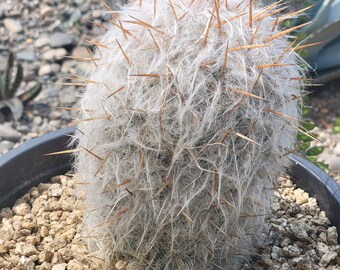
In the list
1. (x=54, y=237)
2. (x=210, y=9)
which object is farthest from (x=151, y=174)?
(x=54, y=237)

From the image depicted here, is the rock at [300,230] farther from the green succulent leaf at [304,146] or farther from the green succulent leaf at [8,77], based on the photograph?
the green succulent leaf at [8,77]

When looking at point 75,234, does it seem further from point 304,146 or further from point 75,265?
point 304,146

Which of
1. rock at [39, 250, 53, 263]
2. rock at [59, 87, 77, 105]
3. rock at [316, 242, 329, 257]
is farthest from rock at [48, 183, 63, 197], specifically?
rock at [59, 87, 77, 105]

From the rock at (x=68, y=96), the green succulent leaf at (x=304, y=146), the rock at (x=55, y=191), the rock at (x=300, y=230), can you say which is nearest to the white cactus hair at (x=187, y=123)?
the rock at (x=300, y=230)

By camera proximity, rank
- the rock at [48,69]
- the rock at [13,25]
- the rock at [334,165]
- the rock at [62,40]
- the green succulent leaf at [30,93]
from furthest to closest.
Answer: the rock at [13,25]
the rock at [62,40]
the rock at [48,69]
the green succulent leaf at [30,93]
the rock at [334,165]

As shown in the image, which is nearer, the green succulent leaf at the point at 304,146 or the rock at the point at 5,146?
the green succulent leaf at the point at 304,146

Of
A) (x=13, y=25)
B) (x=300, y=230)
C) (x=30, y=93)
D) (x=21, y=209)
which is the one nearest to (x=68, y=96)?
(x=30, y=93)
